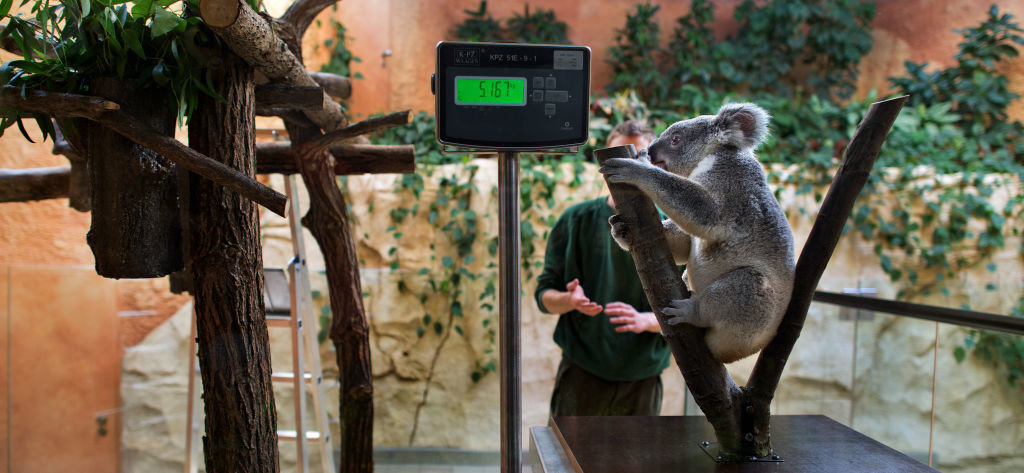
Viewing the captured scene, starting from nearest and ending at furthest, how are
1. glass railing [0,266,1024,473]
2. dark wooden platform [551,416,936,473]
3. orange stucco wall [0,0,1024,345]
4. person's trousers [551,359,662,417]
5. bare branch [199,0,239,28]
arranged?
dark wooden platform [551,416,936,473]
bare branch [199,0,239,28]
glass railing [0,266,1024,473]
person's trousers [551,359,662,417]
orange stucco wall [0,0,1024,345]

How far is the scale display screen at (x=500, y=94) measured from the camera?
98cm

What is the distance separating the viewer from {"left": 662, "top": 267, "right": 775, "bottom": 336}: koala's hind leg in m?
0.94

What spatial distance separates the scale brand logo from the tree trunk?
0.62m

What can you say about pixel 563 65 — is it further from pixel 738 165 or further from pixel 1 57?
pixel 1 57

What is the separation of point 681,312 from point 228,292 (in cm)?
91

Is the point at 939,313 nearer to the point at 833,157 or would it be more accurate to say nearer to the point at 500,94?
the point at 500,94

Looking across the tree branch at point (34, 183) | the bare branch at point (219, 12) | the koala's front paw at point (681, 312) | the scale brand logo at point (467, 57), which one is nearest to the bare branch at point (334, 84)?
the tree branch at point (34, 183)

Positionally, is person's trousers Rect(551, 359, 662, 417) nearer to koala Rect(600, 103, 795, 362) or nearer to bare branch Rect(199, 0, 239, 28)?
koala Rect(600, 103, 795, 362)

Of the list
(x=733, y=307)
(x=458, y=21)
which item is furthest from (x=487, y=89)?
(x=458, y=21)

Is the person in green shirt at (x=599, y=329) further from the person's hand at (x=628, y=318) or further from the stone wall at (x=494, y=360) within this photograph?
the stone wall at (x=494, y=360)

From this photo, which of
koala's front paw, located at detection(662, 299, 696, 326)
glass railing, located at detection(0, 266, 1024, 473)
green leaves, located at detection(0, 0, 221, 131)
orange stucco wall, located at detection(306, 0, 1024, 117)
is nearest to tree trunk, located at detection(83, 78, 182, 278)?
green leaves, located at detection(0, 0, 221, 131)

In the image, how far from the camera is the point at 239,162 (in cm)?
125

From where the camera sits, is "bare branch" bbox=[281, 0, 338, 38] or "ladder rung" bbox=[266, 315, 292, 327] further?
"ladder rung" bbox=[266, 315, 292, 327]

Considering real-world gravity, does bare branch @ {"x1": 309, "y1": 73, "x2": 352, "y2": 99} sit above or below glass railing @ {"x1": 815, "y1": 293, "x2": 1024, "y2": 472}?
above
